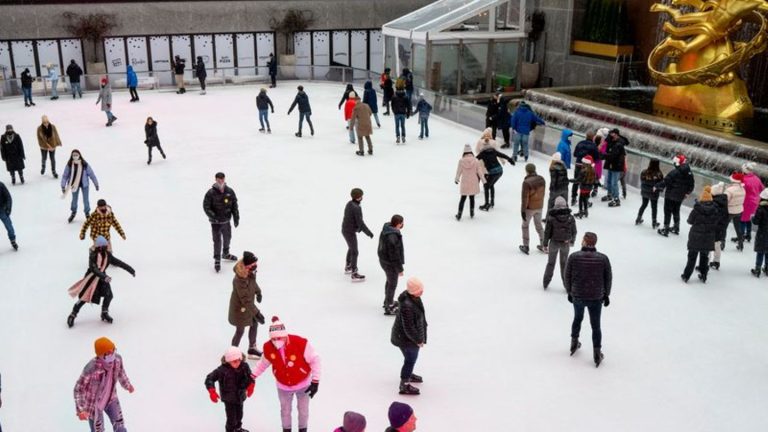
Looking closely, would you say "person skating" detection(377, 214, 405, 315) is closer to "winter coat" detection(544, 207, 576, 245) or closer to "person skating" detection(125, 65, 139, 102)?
"winter coat" detection(544, 207, 576, 245)

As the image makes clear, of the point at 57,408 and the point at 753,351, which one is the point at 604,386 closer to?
the point at 753,351

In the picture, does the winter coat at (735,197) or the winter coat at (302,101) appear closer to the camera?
the winter coat at (735,197)

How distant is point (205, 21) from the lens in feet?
94.7

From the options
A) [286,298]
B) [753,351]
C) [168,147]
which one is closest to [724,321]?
[753,351]

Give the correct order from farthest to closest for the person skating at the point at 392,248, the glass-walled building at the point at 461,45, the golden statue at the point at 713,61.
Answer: the glass-walled building at the point at 461,45 → the golden statue at the point at 713,61 → the person skating at the point at 392,248

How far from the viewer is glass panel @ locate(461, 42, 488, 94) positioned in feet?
81.1

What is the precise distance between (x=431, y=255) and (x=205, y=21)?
2130 cm

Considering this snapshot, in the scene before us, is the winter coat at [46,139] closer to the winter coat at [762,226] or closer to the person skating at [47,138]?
the person skating at [47,138]

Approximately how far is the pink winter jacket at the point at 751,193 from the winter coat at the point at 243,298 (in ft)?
23.6

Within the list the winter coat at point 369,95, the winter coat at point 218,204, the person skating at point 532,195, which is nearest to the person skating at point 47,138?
the winter coat at point 218,204

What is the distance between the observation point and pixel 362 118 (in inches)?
642

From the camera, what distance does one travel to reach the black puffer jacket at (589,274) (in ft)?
23.4

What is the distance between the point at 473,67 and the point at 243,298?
19.3 meters

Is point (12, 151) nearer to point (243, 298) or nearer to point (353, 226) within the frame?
point (353, 226)
